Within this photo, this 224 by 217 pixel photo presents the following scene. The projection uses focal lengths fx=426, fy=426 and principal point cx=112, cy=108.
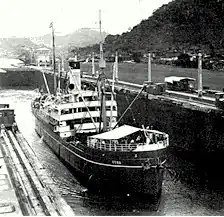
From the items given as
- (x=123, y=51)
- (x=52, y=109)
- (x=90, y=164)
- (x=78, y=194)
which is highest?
(x=123, y=51)

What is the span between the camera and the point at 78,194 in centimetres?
2466

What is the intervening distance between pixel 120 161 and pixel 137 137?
3405 mm

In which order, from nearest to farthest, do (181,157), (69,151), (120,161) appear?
(120,161)
(69,151)
(181,157)

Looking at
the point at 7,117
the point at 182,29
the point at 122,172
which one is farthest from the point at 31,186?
the point at 182,29

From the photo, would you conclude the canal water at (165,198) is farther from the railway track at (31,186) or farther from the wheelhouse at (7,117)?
the wheelhouse at (7,117)

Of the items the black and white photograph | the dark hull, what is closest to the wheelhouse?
the black and white photograph

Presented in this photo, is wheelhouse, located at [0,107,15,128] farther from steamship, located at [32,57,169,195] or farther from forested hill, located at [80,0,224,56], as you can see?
forested hill, located at [80,0,224,56]

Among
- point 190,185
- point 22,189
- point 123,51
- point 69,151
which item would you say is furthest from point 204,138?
point 123,51

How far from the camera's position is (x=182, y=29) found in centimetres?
8262

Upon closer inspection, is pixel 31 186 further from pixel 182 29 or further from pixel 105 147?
pixel 182 29

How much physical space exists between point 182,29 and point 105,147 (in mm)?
62389

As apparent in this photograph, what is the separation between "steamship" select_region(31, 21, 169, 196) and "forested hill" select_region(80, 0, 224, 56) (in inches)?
1804

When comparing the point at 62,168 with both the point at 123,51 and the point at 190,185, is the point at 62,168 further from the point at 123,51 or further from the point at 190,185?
the point at 123,51

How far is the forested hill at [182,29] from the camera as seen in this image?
7738 centimetres
